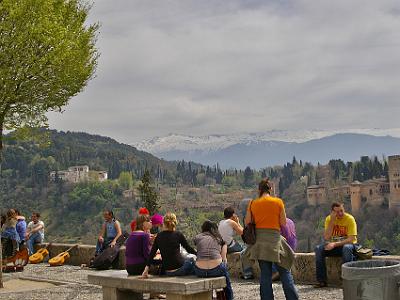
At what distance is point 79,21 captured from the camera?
525 inches

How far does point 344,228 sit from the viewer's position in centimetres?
1015

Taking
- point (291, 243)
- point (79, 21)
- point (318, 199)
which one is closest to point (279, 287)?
point (291, 243)

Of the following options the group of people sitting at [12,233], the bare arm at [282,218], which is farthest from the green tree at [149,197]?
the bare arm at [282,218]

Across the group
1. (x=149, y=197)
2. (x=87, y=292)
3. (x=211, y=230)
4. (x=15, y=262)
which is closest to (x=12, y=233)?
(x=15, y=262)

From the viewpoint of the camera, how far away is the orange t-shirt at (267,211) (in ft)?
26.3

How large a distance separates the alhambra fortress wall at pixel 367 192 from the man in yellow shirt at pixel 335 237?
521 ft

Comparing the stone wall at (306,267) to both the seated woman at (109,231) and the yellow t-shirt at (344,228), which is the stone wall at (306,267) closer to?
the yellow t-shirt at (344,228)

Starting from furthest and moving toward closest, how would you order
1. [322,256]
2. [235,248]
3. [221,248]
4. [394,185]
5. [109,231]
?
[394,185] → [109,231] → [235,248] → [322,256] → [221,248]

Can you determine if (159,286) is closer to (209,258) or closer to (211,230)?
(209,258)

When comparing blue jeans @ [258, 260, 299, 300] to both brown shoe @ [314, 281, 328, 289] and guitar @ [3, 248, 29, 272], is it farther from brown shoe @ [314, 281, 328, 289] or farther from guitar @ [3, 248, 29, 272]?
guitar @ [3, 248, 29, 272]

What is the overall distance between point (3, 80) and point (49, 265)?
6.98m

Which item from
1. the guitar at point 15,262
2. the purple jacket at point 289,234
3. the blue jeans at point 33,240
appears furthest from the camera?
the blue jeans at point 33,240

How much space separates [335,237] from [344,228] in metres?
0.22

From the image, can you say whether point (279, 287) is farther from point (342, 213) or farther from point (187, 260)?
point (187, 260)
